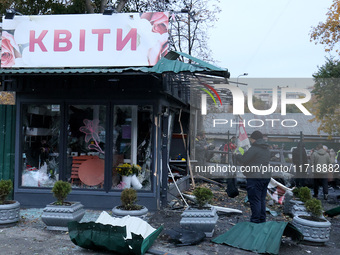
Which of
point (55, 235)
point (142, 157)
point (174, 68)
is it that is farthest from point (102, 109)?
point (55, 235)

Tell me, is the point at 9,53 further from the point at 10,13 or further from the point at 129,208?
the point at 129,208

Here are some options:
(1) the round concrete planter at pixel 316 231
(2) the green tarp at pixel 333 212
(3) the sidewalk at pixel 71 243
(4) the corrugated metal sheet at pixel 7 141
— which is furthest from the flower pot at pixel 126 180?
(2) the green tarp at pixel 333 212

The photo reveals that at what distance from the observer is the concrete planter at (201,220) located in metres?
6.42

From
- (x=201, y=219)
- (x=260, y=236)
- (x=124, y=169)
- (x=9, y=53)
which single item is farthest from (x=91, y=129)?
(x=260, y=236)

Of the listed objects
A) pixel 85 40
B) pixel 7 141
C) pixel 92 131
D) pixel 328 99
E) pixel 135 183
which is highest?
pixel 328 99

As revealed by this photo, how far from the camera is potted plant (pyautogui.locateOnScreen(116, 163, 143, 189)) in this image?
8.65 m

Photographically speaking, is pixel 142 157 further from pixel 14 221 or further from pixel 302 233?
pixel 302 233

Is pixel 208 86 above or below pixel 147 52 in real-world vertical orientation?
below

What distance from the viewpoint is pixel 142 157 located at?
28.9 ft

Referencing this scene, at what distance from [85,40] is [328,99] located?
20676 millimetres

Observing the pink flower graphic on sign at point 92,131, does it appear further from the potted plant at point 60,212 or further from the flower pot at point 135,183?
the potted plant at point 60,212

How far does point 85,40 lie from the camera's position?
28.7ft

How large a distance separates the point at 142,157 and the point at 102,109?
1.54 metres

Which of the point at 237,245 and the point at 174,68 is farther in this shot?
the point at 174,68
